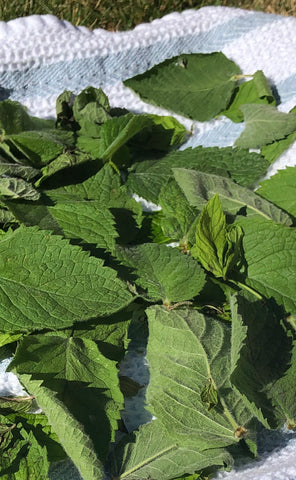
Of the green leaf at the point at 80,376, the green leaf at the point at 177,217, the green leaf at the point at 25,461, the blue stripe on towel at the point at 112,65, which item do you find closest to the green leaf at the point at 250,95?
the blue stripe on towel at the point at 112,65

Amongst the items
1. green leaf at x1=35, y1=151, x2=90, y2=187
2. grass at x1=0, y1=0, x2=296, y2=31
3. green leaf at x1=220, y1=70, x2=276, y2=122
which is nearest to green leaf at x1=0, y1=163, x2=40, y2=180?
green leaf at x1=35, y1=151, x2=90, y2=187

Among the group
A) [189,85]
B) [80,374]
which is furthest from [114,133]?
[80,374]

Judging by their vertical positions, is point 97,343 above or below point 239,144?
below

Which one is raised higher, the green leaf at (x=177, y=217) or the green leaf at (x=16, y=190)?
the green leaf at (x=16, y=190)

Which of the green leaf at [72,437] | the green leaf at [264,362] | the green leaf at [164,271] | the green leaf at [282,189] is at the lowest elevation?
the green leaf at [72,437]

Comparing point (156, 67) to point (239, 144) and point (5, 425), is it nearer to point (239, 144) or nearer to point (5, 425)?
point (239, 144)

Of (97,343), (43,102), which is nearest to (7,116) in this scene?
(43,102)

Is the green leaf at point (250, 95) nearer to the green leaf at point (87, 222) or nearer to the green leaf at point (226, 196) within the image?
the green leaf at point (226, 196)
